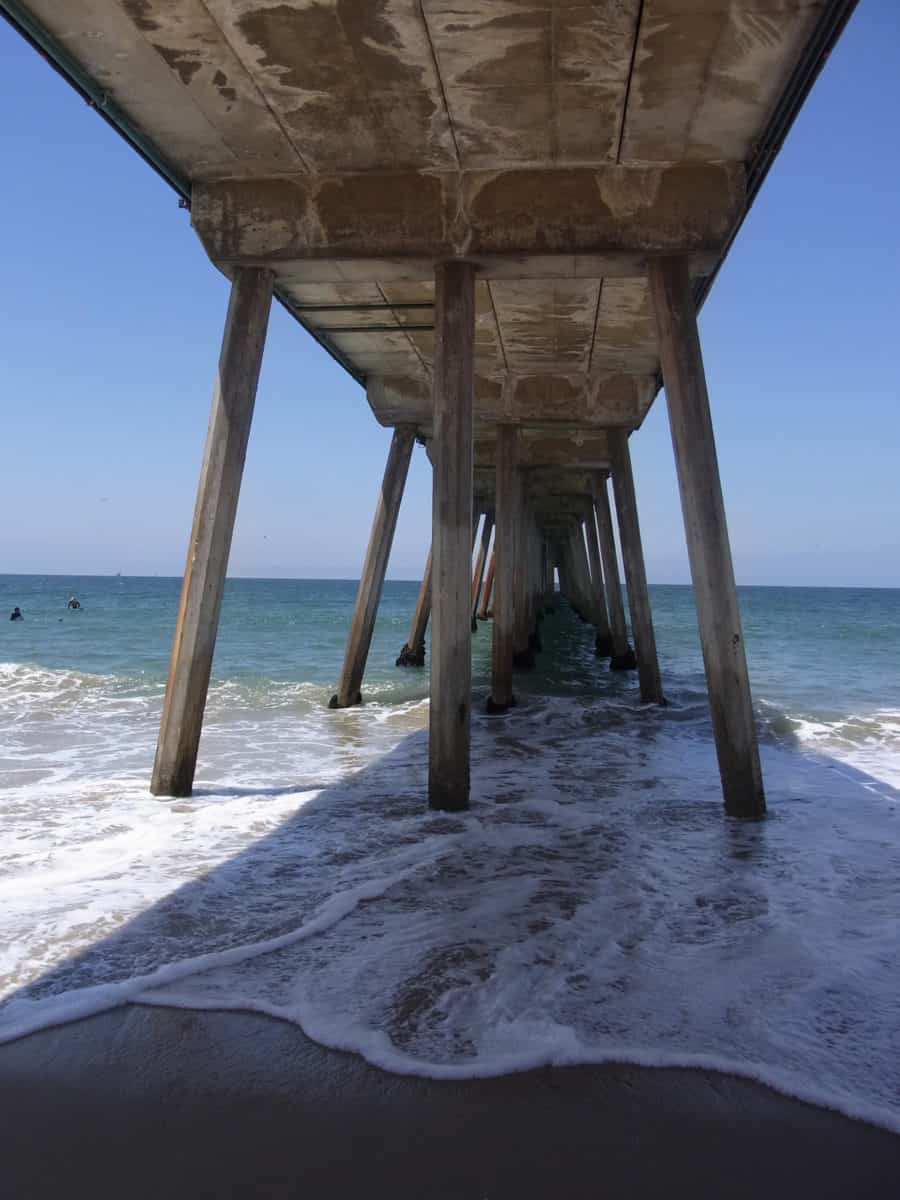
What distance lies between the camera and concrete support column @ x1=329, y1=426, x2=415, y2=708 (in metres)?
10.2

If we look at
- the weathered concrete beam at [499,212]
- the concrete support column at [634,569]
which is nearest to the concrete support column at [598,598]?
the concrete support column at [634,569]

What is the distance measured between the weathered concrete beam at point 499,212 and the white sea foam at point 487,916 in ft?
11.3

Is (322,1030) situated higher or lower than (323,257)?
lower

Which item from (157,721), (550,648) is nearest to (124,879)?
(157,721)

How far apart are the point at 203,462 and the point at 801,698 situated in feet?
34.2

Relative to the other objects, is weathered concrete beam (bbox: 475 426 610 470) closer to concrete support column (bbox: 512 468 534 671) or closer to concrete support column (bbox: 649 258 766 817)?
concrete support column (bbox: 512 468 534 671)

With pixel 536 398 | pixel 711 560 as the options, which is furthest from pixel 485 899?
pixel 536 398

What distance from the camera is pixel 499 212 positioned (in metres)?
5.35

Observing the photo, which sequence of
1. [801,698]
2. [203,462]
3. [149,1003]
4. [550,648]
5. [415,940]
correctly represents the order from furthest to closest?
[550,648]
[801,698]
[203,462]
[415,940]
[149,1003]

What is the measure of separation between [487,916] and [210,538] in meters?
2.98

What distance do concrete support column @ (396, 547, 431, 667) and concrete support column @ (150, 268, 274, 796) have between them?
980 cm

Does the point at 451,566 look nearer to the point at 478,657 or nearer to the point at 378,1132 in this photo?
the point at 378,1132

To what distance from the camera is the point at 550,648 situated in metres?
21.4

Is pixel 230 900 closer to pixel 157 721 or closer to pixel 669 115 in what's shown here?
pixel 669 115
